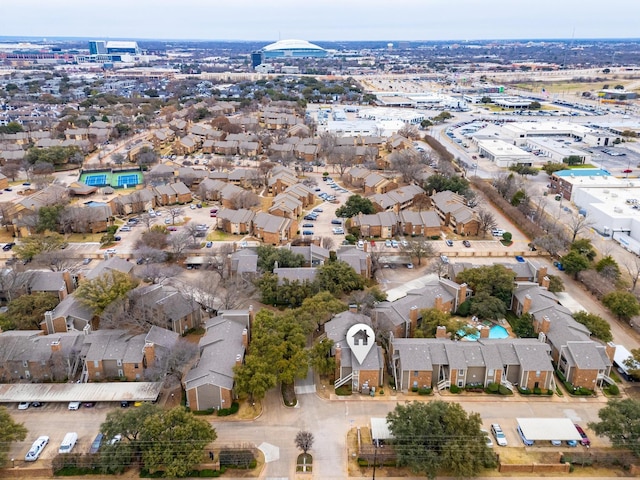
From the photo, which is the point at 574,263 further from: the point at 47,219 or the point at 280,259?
the point at 47,219

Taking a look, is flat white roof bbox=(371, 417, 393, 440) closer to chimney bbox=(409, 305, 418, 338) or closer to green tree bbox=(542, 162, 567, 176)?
chimney bbox=(409, 305, 418, 338)

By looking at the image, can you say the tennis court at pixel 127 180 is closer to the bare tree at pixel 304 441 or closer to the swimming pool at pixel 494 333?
the swimming pool at pixel 494 333

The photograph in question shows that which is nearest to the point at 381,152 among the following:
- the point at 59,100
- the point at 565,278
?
the point at 565,278

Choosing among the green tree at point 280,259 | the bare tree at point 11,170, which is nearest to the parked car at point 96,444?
the green tree at point 280,259

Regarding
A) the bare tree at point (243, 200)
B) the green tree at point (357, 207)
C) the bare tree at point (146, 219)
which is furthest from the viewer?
the bare tree at point (243, 200)

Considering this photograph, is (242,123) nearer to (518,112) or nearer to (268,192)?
(268,192)
